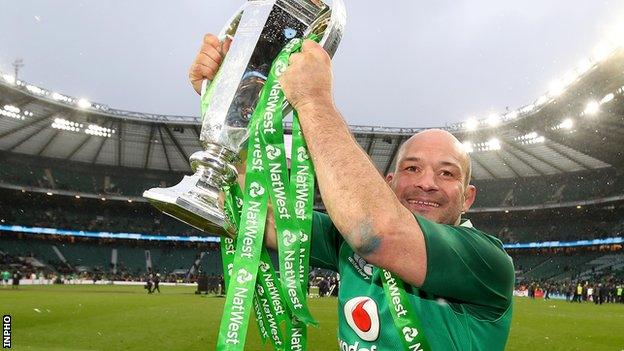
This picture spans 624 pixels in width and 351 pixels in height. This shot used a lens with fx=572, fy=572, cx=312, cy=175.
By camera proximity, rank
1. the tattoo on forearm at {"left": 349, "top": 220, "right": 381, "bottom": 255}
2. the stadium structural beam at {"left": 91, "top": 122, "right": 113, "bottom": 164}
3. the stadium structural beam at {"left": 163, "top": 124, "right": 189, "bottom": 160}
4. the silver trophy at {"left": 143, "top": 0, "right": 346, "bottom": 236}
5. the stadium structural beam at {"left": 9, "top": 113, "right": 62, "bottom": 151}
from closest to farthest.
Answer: the tattoo on forearm at {"left": 349, "top": 220, "right": 381, "bottom": 255} < the silver trophy at {"left": 143, "top": 0, "right": 346, "bottom": 236} < the stadium structural beam at {"left": 9, "top": 113, "right": 62, "bottom": 151} < the stadium structural beam at {"left": 91, "top": 122, "right": 113, "bottom": 164} < the stadium structural beam at {"left": 163, "top": 124, "right": 189, "bottom": 160}

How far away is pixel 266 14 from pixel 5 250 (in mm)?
55199

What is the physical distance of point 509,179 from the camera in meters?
54.0

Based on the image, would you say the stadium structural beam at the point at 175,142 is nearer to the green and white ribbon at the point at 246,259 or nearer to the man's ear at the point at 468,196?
the man's ear at the point at 468,196

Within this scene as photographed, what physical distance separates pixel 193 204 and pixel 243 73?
1.78 ft

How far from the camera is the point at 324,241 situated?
8.38 ft

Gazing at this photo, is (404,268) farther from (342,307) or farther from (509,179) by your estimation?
Result: (509,179)

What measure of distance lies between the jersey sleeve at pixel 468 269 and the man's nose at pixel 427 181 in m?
0.24

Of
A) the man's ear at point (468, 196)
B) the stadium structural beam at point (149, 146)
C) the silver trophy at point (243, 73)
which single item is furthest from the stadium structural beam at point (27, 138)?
the man's ear at point (468, 196)

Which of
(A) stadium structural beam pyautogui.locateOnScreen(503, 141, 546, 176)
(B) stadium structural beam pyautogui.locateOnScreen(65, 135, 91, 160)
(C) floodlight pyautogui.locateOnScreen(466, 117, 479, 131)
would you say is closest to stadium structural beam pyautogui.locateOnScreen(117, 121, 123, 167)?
(B) stadium structural beam pyautogui.locateOnScreen(65, 135, 91, 160)

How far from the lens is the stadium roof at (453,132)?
1378 inches

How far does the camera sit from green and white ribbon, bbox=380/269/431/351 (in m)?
1.86

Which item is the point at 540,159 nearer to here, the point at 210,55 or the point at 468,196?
the point at 468,196

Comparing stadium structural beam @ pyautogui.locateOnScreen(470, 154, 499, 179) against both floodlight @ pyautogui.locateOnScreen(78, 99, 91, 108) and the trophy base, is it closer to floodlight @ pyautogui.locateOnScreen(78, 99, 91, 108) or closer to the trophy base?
floodlight @ pyautogui.locateOnScreen(78, 99, 91, 108)

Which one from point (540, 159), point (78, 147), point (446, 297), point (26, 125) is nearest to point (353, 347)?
point (446, 297)
